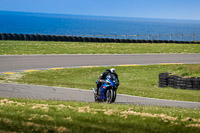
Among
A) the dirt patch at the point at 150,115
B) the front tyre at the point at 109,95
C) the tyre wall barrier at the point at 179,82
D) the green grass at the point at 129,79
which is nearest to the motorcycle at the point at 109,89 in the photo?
the front tyre at the point at 109,95

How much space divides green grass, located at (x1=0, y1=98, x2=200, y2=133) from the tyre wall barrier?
8104 mm

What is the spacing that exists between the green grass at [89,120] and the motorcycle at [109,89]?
1387mm

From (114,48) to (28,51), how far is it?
8.55 meters

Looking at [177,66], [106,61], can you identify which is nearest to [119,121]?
[177,66]

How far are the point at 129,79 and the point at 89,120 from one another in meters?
12.5

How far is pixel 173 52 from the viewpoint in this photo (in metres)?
33.2

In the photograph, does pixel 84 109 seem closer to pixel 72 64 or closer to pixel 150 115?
pixel 150 115

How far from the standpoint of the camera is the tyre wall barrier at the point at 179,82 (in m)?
17.1

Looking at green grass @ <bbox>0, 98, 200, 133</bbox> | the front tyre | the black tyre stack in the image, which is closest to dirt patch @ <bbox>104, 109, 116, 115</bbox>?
green grass @ <bbox>0, 98, 200, 133</bbox>

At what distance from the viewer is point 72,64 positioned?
24.4 m

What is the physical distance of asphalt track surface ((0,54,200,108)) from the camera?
13.5 m

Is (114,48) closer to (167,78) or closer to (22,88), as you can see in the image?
(167,78)

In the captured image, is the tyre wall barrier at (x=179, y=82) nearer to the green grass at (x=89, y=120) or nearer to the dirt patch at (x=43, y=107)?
the green grass at (x=89, y=120)

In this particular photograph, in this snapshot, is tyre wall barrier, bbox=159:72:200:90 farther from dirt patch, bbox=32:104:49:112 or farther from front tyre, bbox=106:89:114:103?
dirt patch, bbox=32:104:49:112
